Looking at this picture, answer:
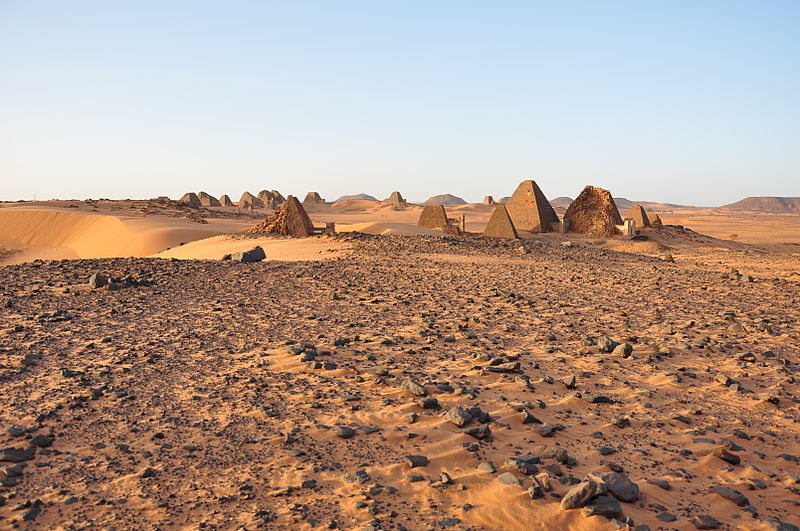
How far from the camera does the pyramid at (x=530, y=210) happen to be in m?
28.8

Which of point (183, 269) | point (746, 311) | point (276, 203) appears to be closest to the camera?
point (746, 311)

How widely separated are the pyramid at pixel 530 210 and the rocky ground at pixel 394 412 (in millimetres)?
20265

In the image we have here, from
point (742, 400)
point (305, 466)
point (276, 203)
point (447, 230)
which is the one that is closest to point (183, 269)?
point (305, 466)

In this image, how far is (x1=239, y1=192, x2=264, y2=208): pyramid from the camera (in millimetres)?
53119

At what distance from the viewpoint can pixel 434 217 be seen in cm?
2489

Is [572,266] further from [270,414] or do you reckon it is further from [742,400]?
[270,414]

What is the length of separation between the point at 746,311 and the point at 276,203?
51207 millimetres

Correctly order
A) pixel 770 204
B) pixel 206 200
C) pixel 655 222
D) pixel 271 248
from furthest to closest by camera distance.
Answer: pixel 770 204 < pixel 206 200 < pixel 655 222 < pixel 271 248

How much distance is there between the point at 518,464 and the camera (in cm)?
358

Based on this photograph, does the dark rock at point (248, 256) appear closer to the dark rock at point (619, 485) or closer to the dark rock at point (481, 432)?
the dark rock at point (481, 432)

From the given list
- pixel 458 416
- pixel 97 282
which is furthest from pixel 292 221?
pixel 458 416

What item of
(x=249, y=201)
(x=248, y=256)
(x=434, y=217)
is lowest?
Result: (x=248, y=256)

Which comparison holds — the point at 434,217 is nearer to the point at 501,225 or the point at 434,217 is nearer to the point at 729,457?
the point at 501,225

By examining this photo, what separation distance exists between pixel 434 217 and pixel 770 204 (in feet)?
577
